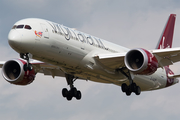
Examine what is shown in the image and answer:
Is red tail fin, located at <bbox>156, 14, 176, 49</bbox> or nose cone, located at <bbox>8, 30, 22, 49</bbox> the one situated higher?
red tail fin, located at <bbox>156, 14, 176, 49</bbox>

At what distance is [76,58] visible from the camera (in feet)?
105

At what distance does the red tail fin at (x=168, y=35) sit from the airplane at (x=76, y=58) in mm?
4471

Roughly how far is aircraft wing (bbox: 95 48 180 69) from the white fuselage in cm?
51

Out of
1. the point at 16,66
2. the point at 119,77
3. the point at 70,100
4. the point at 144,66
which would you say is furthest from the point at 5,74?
the point at 144,66

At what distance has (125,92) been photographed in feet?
122

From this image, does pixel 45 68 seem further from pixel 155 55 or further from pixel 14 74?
pixel 155 55

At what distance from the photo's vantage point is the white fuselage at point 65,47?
29.1 meters

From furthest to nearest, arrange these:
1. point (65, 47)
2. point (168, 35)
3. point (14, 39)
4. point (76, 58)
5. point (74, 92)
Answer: point (168, 35)
point (74, 92)
point (76, 58)
point (65, 47)
point (14, 39)

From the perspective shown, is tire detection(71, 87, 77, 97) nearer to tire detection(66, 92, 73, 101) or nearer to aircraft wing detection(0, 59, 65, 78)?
tire detection(66, 92, 73, 101)

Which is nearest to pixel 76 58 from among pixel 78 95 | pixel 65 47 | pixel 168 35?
pixel 65 47

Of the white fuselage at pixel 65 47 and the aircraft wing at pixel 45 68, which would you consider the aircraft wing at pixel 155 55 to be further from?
the aircraft wing at pixel 45 68

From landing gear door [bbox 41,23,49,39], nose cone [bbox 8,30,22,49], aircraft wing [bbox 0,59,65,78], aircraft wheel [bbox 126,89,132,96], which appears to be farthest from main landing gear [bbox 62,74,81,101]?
nose cone [bbox 8,30,22,49]

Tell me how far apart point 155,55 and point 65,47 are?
7574 millimetres

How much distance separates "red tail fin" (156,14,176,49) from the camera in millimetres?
45312
